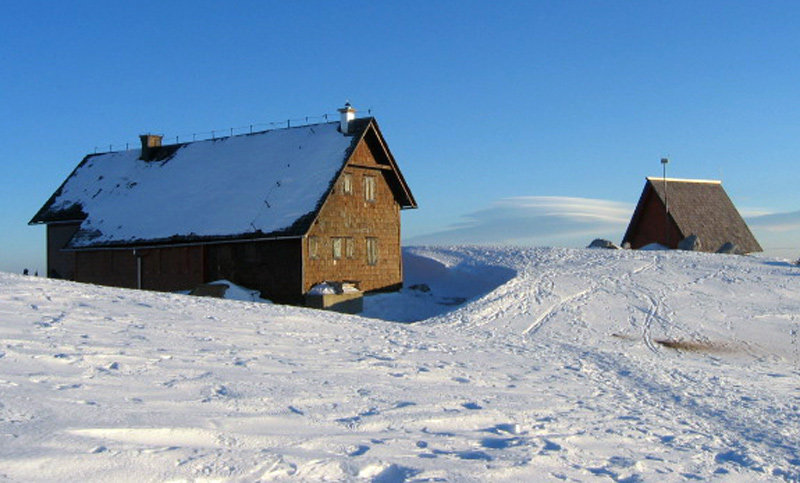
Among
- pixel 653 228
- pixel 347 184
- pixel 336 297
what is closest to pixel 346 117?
pixel 347 184

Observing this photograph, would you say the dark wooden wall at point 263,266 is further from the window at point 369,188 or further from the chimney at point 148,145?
the chimney at point 148,145

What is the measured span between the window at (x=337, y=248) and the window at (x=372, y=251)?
181cm

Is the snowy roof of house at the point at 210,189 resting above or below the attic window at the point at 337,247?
above

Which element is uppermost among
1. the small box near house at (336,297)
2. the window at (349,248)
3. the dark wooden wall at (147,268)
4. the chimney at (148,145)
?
the chimney at (148,145)

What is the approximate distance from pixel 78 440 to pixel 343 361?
689 centimetres

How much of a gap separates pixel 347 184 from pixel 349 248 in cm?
252

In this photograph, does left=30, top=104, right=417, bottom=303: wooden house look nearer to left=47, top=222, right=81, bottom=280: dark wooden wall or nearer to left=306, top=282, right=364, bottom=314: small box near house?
left=47, top=222, right=81, bottom=280: dark wooden wall

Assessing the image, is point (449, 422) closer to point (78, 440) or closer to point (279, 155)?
point (78, 440)

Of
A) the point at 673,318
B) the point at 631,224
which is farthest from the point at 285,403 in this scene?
the point at 631,224

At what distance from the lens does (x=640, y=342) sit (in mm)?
25375

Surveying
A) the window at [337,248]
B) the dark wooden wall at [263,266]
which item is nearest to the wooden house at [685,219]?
the window at [337,248]

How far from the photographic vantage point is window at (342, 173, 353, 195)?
111 ft

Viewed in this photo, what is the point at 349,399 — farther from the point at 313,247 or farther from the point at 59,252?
the point at 59,252

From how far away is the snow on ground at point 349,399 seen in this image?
27.3 feet
